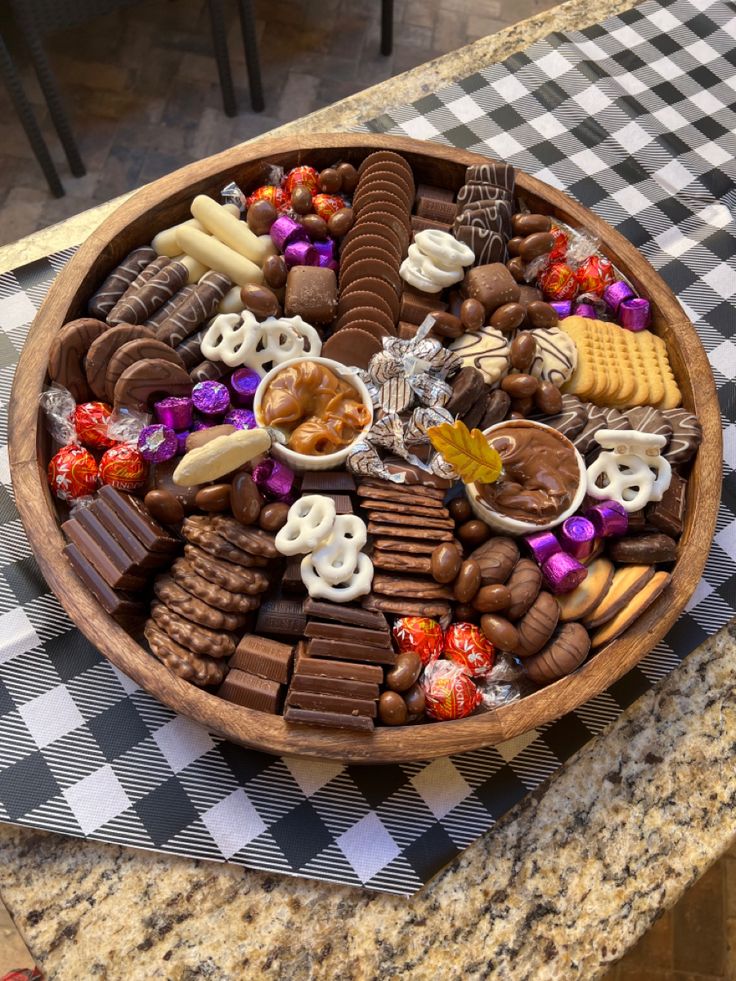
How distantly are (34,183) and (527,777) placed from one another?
369cm

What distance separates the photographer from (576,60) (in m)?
3.17

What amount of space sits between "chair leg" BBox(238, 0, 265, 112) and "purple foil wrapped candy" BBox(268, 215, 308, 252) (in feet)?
7.14

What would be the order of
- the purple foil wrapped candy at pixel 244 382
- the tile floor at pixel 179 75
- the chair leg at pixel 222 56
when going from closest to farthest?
the purple foil wrapped candy at pixel 244 382 → the chair leg at pixel 222 56 → the tile floor at pixel 179 75

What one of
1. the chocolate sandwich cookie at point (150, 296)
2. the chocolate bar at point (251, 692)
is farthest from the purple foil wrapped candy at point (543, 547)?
the chocolate sandwich cookie at point (150, 296)

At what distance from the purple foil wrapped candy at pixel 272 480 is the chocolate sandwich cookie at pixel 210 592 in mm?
229

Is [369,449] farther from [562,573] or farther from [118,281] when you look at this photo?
[118,281]

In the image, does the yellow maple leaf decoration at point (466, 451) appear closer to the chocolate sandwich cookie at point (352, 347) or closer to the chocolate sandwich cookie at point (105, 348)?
the chocolate sandwich cookie at point (352, 347)

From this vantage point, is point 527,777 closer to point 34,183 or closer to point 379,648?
point 379,648

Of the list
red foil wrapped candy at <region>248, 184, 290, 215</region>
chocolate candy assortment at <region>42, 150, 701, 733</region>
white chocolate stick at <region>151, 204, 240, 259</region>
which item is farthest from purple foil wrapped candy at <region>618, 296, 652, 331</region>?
white chocolate stick at <region>151, 204, 240, 259</region>

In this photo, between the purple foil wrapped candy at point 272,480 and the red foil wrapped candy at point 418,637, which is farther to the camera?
the purple foil wrapped candy at point 272,480

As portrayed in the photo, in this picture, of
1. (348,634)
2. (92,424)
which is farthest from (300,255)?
(348,634)

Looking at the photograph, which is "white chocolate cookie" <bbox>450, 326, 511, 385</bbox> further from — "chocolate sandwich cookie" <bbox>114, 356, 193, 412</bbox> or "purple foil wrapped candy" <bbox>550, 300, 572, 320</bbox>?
"chocolate sandwich cookie" <bbox>114, 356, 193, 412</bbox>

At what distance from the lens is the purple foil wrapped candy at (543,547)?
6.38 ft

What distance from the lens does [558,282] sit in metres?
2.34
